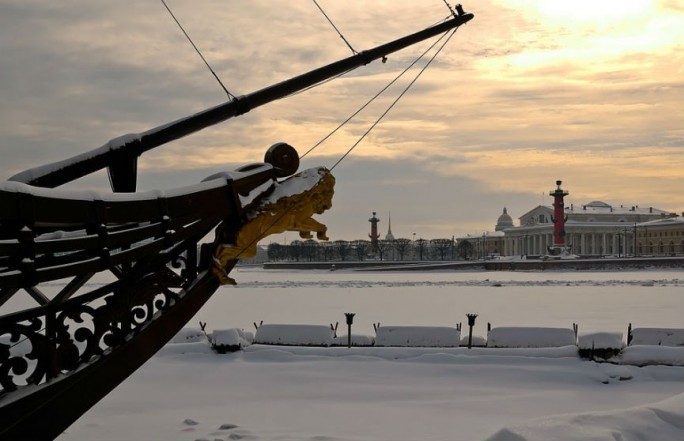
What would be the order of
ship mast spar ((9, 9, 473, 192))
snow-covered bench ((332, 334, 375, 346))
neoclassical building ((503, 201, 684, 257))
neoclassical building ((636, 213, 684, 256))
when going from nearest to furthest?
ship mast spar ((9, 9, 473, 192)) → snow-covered bench ((332, 334, 375, 346)) → neoclassical building ((636, 213, 684, 256)) → neoclassical building ((503, 201, 684, 257))

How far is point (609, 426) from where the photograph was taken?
624 cm

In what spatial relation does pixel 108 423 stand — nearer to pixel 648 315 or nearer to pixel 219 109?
pixel 219 109

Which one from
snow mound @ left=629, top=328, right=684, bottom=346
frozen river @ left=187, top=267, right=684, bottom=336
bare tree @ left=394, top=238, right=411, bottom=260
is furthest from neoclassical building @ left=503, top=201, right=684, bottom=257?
snow mound @ left=629, top=328, right=684, bottom=346

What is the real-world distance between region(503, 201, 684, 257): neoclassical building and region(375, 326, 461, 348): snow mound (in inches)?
3033

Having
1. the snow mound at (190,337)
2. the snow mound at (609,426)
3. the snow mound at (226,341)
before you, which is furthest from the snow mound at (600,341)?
the snow mound at (190,337)

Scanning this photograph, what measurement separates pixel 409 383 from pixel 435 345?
8.40 ft

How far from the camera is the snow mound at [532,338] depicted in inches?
493

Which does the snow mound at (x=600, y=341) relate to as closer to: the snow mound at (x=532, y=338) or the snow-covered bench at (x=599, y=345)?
the snow-covered bench at (x=599, y=345)

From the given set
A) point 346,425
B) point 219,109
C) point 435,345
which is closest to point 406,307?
point 435,345

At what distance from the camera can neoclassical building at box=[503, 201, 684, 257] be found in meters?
90.1

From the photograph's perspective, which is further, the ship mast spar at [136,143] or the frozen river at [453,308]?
the frozen river at [453,308]

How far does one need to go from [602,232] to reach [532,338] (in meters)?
86.0

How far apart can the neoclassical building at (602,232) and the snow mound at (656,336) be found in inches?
3018

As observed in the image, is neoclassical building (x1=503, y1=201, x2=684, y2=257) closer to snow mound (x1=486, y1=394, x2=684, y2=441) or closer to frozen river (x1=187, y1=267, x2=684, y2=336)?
frozen river (x1=187, y1=267, x2=684, y2=336)
